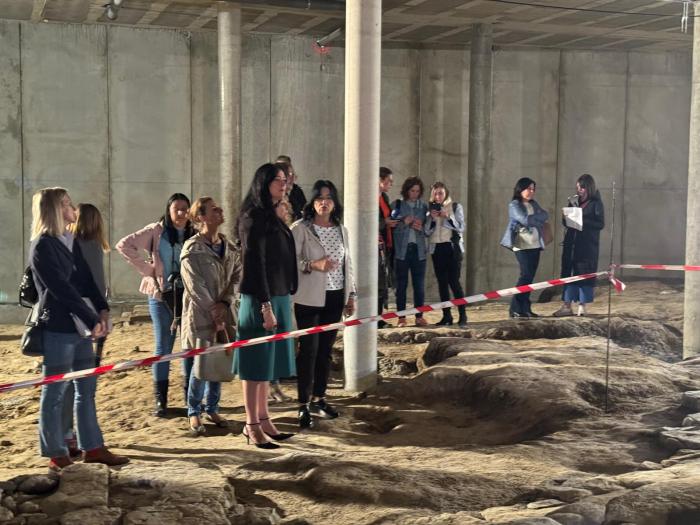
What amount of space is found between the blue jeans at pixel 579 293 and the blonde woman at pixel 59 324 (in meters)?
6.99

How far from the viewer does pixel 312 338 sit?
21.8 ft

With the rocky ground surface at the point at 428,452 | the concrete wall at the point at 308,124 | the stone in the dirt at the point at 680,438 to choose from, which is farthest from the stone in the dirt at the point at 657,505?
the concrete wall at the point at 308,124

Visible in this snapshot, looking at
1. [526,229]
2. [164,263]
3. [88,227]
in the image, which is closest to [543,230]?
[526,229]

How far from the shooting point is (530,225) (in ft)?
35.2

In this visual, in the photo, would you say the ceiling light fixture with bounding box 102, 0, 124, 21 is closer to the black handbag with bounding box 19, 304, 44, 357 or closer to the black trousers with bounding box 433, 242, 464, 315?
the black trousers with bounding box 433, 242, 464, 315

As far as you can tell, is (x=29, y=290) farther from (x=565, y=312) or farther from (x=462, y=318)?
(x=565, y=312)

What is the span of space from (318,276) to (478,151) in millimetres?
8268

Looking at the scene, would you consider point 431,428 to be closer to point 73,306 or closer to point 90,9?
point 73,306

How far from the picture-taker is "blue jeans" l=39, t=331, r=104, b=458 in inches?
208

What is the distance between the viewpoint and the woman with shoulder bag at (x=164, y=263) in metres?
6.84

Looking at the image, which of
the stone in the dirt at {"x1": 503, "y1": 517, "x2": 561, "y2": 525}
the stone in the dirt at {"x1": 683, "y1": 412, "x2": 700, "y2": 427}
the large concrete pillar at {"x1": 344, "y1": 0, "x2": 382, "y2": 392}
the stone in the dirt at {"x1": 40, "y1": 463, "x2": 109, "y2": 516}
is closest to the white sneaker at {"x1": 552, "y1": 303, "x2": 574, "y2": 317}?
the large concrete pillar at {"x1": 344, "y1": 0, "x2": 382, "y2": 392}

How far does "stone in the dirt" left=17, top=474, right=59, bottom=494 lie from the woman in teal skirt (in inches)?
59.9

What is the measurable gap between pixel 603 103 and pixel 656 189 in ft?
5.81

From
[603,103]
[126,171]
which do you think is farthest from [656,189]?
[126,171]
